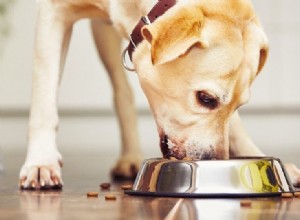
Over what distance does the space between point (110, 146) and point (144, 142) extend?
0.76ft

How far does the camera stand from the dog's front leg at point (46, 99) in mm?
2410

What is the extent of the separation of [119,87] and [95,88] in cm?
229

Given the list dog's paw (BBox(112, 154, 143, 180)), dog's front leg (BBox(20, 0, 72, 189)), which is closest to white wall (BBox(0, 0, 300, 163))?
dog's paw (BBox(112, 154, 143, 180))

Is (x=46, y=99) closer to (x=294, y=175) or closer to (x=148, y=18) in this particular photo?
(x=148, y=18)

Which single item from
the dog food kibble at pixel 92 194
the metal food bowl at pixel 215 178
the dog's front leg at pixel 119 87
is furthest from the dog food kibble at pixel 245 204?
the dog's front leg at pixel 119 87

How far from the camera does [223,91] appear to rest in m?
2.26

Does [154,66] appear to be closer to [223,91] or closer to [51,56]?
[223,91]

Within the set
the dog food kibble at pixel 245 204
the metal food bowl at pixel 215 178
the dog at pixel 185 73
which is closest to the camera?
the dog food kibble at pixel 245 204

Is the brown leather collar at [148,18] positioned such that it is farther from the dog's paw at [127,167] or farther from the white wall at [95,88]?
the white wall at [95,88]

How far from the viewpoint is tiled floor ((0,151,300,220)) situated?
1.70 meters

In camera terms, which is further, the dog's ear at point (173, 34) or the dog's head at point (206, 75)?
the dog's head at point (206, 75)

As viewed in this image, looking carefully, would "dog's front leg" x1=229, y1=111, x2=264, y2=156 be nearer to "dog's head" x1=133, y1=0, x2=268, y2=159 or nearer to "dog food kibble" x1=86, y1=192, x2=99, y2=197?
"dog's head" x1=133, y1=0, x2=268, y2=159

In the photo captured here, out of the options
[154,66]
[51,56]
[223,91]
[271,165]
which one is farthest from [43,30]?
[271,165]

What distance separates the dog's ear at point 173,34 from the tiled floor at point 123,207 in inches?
13.9
